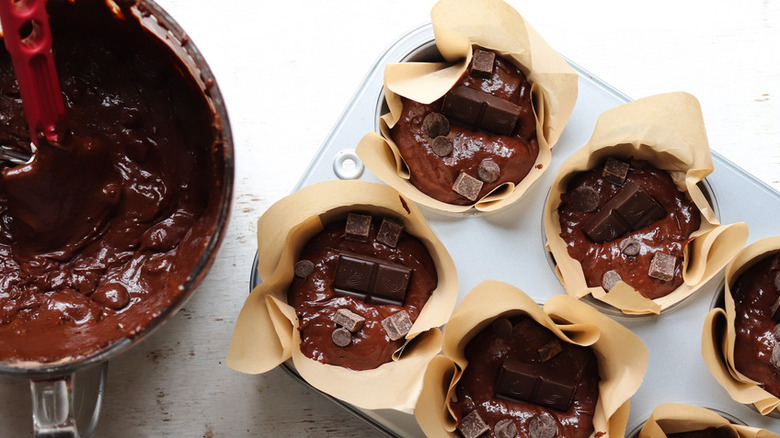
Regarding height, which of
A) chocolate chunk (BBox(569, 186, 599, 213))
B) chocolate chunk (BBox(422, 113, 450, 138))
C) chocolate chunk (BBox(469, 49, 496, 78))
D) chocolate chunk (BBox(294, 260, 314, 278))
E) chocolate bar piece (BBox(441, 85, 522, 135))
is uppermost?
chocolate chunk (BBox(469, 49, 496, 78))

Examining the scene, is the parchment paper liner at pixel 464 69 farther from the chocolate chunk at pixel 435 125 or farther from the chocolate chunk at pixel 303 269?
the chocolate chunk at pixel 303 269

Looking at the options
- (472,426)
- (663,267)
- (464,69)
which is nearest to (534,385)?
(472,426)

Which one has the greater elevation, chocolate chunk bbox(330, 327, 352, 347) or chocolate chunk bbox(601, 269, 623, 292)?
chocolate chunk bbox(601, 269, 623, 292)

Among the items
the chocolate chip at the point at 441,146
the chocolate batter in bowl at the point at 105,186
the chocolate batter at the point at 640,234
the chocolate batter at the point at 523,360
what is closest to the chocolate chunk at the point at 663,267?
the chocolate batter at the point at 640,234

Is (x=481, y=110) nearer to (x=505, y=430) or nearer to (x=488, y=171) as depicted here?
(x=488, y=171)

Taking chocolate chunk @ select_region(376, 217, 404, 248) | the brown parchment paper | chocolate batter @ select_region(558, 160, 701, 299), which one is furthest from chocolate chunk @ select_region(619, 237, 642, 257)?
chocolate chunk @ select_region(376, 217, 404, 248)

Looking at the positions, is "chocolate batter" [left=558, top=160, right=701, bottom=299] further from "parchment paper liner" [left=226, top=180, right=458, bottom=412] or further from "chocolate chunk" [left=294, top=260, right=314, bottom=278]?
"chocolate chunk" [left=294, top=260, right=314, bottom=278]

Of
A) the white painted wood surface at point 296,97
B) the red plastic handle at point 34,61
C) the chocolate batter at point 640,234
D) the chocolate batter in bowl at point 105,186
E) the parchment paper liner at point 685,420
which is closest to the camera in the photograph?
the red plastic handle at point 34,61
